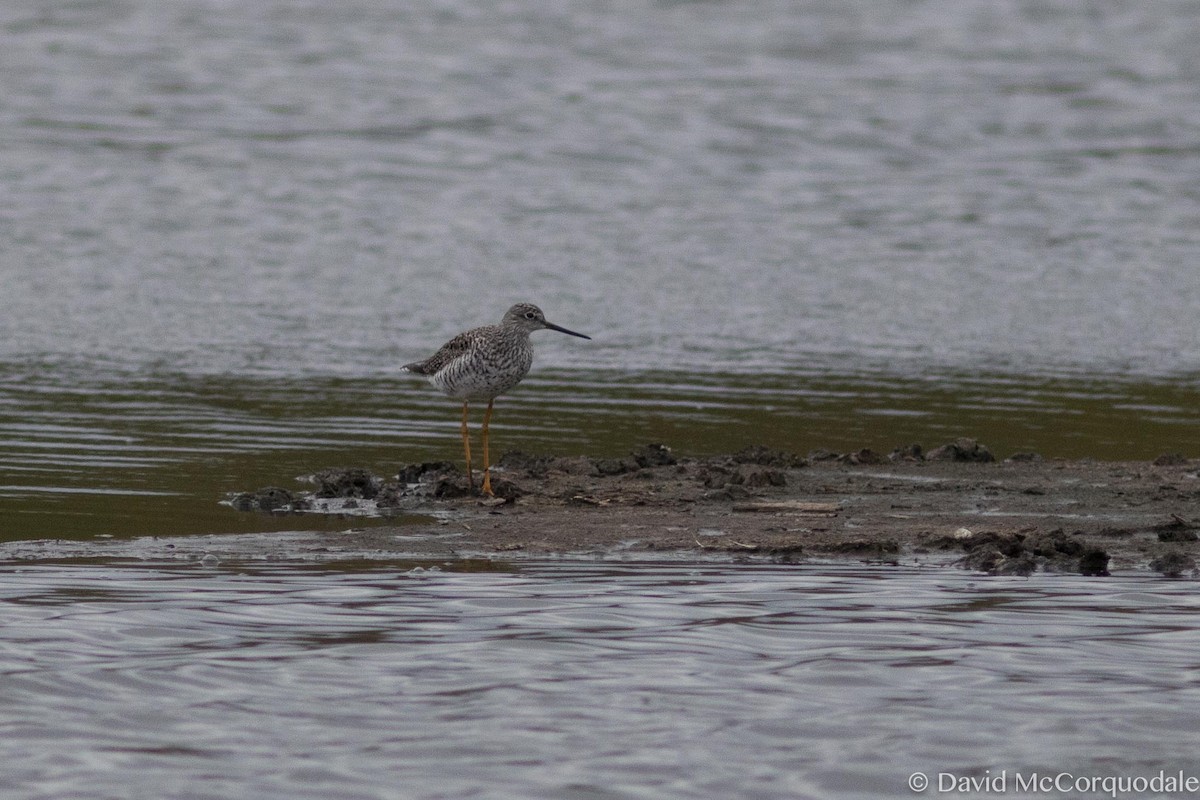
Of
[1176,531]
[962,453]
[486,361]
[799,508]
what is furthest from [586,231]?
[1176,531]

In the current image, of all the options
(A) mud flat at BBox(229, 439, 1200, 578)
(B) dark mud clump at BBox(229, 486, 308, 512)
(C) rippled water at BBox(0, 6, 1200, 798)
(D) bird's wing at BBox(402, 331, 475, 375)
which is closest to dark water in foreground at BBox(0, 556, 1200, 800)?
(C) rippled water at BBox(0, 6, 1200, 798)

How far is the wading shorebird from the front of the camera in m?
12.9

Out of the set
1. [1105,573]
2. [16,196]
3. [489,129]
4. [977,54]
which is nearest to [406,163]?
[489,129]

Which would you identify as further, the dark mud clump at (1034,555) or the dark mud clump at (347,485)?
the dark mud clump at (347,485)

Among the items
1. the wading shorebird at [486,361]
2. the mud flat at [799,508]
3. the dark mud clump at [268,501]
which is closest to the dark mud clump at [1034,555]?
the mud flat at [799,508]

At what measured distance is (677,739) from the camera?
7.39 metres

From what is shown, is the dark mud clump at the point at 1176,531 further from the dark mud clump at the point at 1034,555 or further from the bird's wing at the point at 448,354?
the bird's wing at the point at 448,354

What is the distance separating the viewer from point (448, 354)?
13367 millimetres

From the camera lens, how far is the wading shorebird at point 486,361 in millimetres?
12922

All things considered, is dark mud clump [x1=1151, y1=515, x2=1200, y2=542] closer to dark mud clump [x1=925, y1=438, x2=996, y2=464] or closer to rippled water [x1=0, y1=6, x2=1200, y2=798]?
rippled water [x1=0, y1=6, x2=1200, y2=798]

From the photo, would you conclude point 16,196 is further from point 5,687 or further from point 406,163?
point 5,687

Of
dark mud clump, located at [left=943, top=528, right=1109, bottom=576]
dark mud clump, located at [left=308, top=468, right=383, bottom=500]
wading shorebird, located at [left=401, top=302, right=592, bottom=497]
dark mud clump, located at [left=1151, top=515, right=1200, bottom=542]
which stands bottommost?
dark mud clump, located at [left=308, top=468, right=383, bottom=500]

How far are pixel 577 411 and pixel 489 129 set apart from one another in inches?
631

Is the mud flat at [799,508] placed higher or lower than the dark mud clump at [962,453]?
lower
